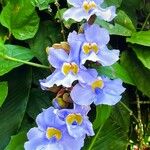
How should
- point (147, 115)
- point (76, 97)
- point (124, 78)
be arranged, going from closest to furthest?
point (76, 97) → point (124, 78) → point (147, 115)

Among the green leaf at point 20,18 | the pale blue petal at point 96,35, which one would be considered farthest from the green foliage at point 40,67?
the pale blue petal at point 96,35

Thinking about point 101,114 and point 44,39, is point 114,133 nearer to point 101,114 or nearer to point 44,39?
point 101,114

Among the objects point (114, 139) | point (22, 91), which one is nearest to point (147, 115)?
point (114, 139)

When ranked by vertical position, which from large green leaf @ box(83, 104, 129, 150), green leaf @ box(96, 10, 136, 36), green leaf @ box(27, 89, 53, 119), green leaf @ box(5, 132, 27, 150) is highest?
green leaf @ box(96, 10, 136, 36)

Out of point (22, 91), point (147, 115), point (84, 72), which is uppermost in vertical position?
point (84, 72)

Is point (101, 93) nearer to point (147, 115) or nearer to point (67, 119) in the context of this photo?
point (67, 119)

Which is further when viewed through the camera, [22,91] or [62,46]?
[22,91]

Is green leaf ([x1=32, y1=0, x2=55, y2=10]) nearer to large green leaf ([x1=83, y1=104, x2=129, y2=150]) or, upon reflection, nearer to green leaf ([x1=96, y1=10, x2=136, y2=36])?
green leaf ([x1=96, y1=10, x2=136, y2=36])

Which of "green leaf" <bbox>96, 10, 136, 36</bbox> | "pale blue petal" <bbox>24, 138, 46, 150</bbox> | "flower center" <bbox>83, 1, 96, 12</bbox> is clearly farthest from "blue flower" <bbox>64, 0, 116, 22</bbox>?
"pale blue petal" <bbox>24, 138, 46, 150</bbox>
